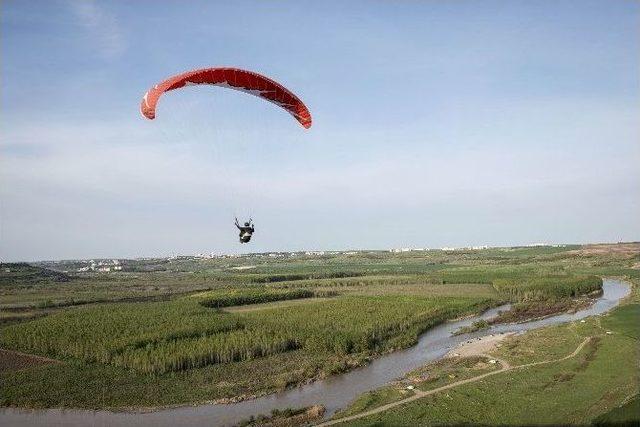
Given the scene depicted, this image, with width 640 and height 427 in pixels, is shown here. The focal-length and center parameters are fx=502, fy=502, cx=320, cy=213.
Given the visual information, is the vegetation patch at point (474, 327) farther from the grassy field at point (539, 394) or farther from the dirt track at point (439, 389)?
the dirt track at point (439, 389)

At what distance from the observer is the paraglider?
1800 cm

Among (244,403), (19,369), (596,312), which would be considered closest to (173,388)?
(244,403)

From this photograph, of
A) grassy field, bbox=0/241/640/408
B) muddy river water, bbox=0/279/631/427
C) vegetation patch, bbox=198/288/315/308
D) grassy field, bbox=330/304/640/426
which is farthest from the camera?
vegetation patch, bbox=198/288/315/308

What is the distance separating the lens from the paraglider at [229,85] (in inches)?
709

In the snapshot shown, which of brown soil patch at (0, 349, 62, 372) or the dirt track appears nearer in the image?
the dirt track

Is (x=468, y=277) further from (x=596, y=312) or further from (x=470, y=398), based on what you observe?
(x=470, y=398)

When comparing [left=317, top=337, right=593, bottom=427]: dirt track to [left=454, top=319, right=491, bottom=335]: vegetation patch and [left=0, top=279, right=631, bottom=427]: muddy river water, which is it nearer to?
[left=0, top=279, right=631, bottom=427]: muddy river water

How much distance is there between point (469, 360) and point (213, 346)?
1451cm

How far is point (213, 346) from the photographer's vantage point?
29.6 metres

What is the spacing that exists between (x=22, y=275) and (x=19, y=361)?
307 ft

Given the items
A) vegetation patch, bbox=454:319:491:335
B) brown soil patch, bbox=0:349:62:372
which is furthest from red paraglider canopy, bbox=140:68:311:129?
vegetation patch, bbox=454:319:491:335

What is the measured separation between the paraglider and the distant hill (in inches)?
3641

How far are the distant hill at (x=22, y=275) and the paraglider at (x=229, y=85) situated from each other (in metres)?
92.5

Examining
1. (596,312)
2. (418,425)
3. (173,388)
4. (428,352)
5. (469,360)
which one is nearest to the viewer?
(418,425)
